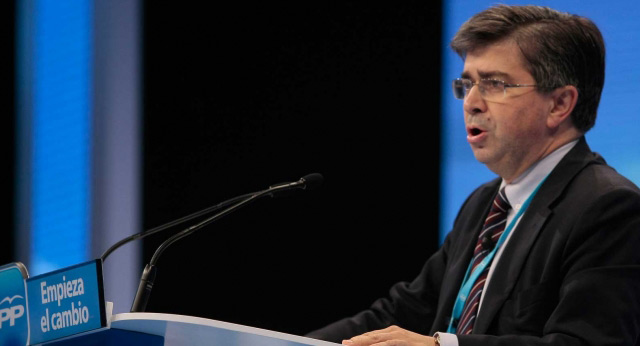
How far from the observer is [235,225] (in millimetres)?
3920

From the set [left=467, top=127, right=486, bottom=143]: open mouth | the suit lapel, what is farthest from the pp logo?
[left=467, top=127, right=486, bottom=143]: open mouth

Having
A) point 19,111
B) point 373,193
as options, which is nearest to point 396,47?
point 373,193

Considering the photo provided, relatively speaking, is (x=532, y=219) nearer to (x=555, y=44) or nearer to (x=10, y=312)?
(x=555, y=44)

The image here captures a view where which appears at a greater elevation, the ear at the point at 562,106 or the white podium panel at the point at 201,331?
the ear at the point at 562,106

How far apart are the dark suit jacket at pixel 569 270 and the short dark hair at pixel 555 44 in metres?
0.16

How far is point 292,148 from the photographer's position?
3.88 m

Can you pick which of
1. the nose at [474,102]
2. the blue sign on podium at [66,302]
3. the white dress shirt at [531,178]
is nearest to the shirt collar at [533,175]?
the white dress shirt at [531,178]

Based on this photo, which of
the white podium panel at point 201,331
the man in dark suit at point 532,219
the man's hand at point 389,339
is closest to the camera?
the white podium panel at point 201,331

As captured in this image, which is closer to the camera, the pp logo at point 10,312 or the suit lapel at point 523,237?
the pp logo at point 10,312

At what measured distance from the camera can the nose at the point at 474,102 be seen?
96.4 inches

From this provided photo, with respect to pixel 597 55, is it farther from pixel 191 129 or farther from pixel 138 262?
pixel 138 262

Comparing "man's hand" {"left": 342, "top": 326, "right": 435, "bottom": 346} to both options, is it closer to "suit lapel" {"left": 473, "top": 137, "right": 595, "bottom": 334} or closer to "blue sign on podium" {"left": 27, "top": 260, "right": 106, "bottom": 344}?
"suit lapel" {"left": 473, "top": 137, "right": 595, "bottom": 334}

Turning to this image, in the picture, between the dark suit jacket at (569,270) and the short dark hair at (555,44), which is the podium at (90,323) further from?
the short dark hair at (555,44)

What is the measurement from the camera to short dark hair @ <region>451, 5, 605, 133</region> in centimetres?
241
